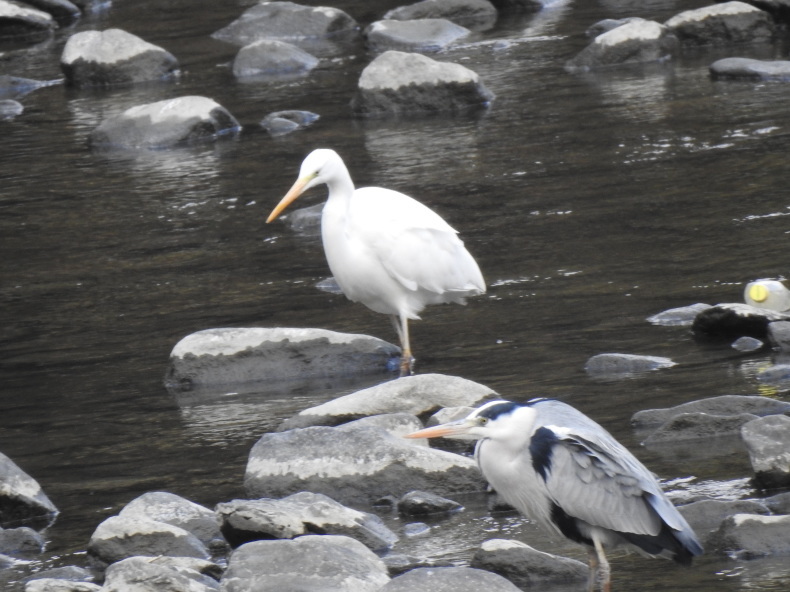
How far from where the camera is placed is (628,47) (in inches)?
581

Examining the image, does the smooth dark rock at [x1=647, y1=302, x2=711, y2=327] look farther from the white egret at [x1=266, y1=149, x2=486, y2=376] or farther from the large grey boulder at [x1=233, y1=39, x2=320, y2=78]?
the large grey boulder at [x1=233, y1=39, x2=320, y2=78]

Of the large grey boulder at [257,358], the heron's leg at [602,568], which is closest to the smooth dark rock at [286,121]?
the large grey boulder at [257,358]

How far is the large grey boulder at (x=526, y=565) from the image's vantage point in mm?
4715

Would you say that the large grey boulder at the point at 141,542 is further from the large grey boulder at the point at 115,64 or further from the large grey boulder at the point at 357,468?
the large grey boulder at the point at 115,64

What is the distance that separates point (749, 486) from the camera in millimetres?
5344

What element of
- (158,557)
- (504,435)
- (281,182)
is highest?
(504,435)

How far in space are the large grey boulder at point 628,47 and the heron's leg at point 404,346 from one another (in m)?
7.46

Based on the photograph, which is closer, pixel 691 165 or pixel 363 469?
pixel 363 469

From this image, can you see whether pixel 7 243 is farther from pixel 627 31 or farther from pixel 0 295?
pixel 627 31

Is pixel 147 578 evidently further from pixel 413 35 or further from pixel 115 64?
pixel 413 35

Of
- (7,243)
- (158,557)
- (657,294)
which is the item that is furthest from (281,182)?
(158,557)

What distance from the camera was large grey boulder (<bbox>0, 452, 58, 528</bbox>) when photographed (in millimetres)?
5781

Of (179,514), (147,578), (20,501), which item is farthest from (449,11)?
(147,578)

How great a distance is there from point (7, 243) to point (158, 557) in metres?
6.42
